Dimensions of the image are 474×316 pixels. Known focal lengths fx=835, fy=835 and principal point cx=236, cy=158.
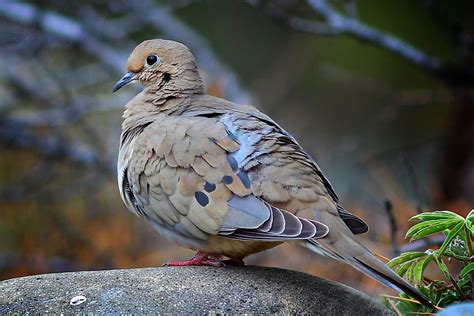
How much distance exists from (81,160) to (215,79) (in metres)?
1.36

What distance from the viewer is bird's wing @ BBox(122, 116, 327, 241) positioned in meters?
3.32

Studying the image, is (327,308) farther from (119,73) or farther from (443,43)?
(443,43)

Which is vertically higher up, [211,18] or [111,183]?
[211,18]

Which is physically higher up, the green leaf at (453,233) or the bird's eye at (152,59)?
the bird's eye at (152,59)

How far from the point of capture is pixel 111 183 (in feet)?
26.2

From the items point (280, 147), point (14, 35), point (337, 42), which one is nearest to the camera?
point (280, 147)

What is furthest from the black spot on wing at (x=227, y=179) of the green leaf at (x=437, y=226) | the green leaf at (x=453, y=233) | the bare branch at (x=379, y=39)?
the bare branch at (x=379, y=39)

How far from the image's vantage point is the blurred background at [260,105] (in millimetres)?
6566

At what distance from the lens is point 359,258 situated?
3035 millimetres

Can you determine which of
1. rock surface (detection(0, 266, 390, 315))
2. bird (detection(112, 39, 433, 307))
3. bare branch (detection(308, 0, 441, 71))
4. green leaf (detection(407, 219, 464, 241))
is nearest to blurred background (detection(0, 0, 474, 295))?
bare branch (detection(308, 0, 441, 71))

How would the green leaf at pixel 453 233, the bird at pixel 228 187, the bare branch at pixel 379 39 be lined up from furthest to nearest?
the bare branch at pixel 379 39 < the bird at pixel 228 187 < the green leaf at pixel 453 233

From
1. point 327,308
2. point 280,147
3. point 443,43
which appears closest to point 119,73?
point 443,43

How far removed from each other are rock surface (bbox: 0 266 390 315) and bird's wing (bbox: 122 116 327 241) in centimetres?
21

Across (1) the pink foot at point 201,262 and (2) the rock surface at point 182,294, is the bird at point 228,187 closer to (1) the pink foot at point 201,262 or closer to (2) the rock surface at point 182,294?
(1) the pink foot at point 201,262
